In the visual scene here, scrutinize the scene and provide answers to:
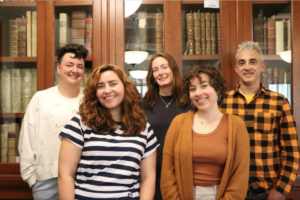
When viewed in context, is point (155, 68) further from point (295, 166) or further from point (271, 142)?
point (295, 166)

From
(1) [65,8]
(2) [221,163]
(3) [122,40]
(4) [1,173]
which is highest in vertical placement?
(1) [65,8]

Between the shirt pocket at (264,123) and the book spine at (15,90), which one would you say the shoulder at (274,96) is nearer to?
the shirt pocket at (264,123)

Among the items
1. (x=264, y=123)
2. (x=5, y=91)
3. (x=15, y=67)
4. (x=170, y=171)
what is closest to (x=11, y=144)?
(x=5, y=91)

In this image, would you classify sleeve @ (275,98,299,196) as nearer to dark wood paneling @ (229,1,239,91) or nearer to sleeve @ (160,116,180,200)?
dark wood paneling @ (229,1,239,91)

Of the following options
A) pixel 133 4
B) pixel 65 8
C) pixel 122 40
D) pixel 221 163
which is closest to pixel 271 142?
pixel 221 163

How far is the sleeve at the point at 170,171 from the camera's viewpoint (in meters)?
1.56

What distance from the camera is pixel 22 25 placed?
7.43ft

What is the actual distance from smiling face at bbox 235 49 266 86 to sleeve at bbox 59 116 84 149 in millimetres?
1054

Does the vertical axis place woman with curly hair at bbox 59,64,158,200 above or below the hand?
above

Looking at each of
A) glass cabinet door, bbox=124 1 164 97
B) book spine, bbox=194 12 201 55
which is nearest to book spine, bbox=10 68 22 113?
glass cabinet door, bbox=124 1 164 97

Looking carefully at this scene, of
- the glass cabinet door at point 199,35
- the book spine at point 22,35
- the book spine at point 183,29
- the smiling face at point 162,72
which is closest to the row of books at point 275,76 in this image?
the glass cabinet door at point 199,35

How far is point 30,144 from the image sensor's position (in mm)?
1938

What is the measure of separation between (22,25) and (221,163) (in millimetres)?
1706

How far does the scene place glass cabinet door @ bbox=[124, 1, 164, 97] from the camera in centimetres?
222
